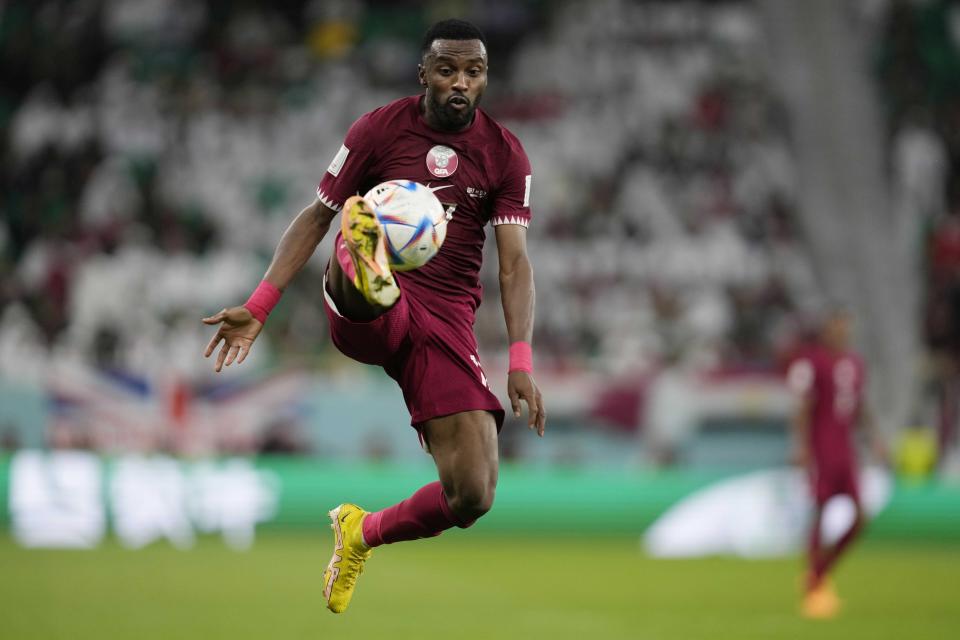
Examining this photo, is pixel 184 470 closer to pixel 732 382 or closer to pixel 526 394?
pixel 732 382

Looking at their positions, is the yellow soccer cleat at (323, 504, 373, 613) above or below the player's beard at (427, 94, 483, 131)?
below

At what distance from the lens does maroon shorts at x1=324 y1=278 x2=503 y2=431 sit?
6090 mm

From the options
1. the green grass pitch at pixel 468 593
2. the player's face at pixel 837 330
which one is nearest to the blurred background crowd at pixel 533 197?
the green grass pitch at pixel 468 593

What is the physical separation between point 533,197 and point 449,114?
12859 mm

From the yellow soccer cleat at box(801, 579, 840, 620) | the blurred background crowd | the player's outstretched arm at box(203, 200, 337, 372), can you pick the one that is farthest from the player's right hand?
the blurred background crowd

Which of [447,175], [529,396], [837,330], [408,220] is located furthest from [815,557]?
[408,220]

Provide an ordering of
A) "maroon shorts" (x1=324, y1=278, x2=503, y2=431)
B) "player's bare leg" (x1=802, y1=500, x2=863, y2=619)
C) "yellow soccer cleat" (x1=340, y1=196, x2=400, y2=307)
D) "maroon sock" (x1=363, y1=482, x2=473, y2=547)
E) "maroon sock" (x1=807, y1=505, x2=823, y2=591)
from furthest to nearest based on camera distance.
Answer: "maroon sock" (x1=807, y1=505, x2=823, y2=591)
"player's bare leg" (x1=802, y1=500, x2=863, y2=619)
"maroon sock" (x1=363, y1=482, x2=473, y2=547)
"maroon shorts" (x1=324, y1=278, x2=503, y2=431)
"yellow soccer cleat" (x1=340, y1=196, x2=400, y2=307)

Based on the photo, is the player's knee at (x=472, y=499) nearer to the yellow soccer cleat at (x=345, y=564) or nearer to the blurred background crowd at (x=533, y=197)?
the yellow soccer cleat at (x=345, y=564)

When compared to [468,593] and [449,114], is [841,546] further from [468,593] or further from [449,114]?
[449,114]

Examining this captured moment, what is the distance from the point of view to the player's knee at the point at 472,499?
6020 mm

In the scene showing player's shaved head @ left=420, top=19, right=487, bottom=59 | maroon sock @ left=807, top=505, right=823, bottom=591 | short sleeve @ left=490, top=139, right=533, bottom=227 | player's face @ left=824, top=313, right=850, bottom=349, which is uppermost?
player's shaved head @ left=420, top=19, right=487, bottom=59

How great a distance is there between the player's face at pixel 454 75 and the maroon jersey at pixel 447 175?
6.5 inches

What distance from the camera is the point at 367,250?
18.3 feet

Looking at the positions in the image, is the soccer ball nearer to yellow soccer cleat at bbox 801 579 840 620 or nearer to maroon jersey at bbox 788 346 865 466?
yellow soccer cleat at bbox 801 579 840 620
